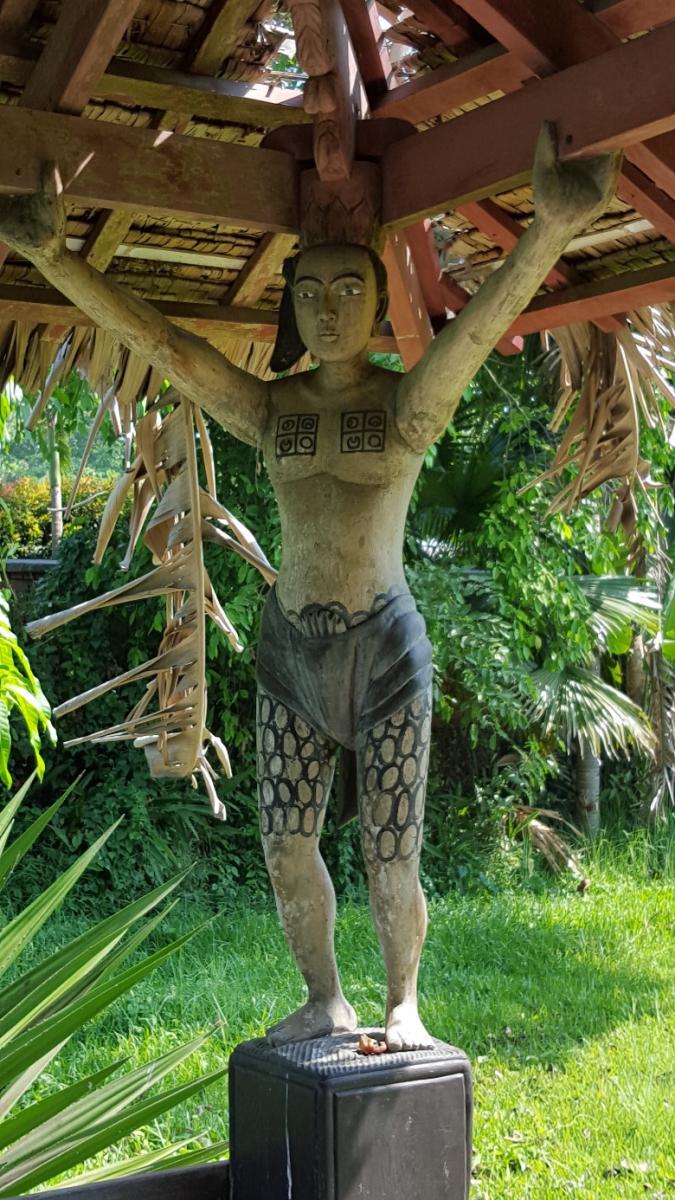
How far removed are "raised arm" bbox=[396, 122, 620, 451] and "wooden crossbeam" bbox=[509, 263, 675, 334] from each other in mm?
834

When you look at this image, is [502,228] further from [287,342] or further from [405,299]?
[287,342]

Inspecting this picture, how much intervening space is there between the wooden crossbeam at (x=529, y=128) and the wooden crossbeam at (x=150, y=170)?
0.24 m

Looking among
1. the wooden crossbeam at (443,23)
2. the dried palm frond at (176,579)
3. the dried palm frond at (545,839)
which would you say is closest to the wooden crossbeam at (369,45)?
the wooden crossbeam at (443,23)

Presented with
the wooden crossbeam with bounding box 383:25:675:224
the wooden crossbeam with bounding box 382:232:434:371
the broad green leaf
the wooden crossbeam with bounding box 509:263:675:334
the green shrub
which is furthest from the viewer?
the green shrub

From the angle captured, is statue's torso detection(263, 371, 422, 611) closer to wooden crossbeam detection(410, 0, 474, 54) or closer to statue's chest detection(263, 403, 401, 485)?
statue's chest detection(263, 403, 401, 485)

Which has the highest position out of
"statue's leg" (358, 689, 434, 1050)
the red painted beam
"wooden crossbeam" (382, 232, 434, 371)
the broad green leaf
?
the red painted beam

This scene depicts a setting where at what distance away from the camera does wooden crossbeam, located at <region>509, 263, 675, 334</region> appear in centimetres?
330

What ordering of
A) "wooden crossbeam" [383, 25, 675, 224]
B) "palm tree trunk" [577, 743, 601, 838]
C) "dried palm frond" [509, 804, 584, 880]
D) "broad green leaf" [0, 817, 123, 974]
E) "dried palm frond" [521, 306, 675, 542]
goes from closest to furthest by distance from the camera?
1. "wooden crossbeam" [383, 25, 675, 224]
2. "broad green leaf" [0, 817, 123, 974]
3. "dried palm frond" [521, 306, 675, 542]
4. "dried palm frond" [509, 804, 584, 880]
5. "palm tree trunk" [577, 743, 601, 838]

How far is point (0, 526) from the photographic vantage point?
10.9m

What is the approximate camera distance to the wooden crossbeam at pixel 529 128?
2285mm

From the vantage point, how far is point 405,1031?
265 cm

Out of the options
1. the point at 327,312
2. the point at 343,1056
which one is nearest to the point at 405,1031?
the point at 343,1056

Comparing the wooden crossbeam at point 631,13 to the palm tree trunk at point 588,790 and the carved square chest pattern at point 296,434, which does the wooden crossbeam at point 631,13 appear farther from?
the palm tree trunk at point 588,790

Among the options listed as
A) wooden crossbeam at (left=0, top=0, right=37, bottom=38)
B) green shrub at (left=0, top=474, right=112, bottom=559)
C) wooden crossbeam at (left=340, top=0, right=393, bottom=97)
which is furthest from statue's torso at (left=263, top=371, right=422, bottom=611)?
green shrub at (left=0, top=474, right=112, bottom=559)
